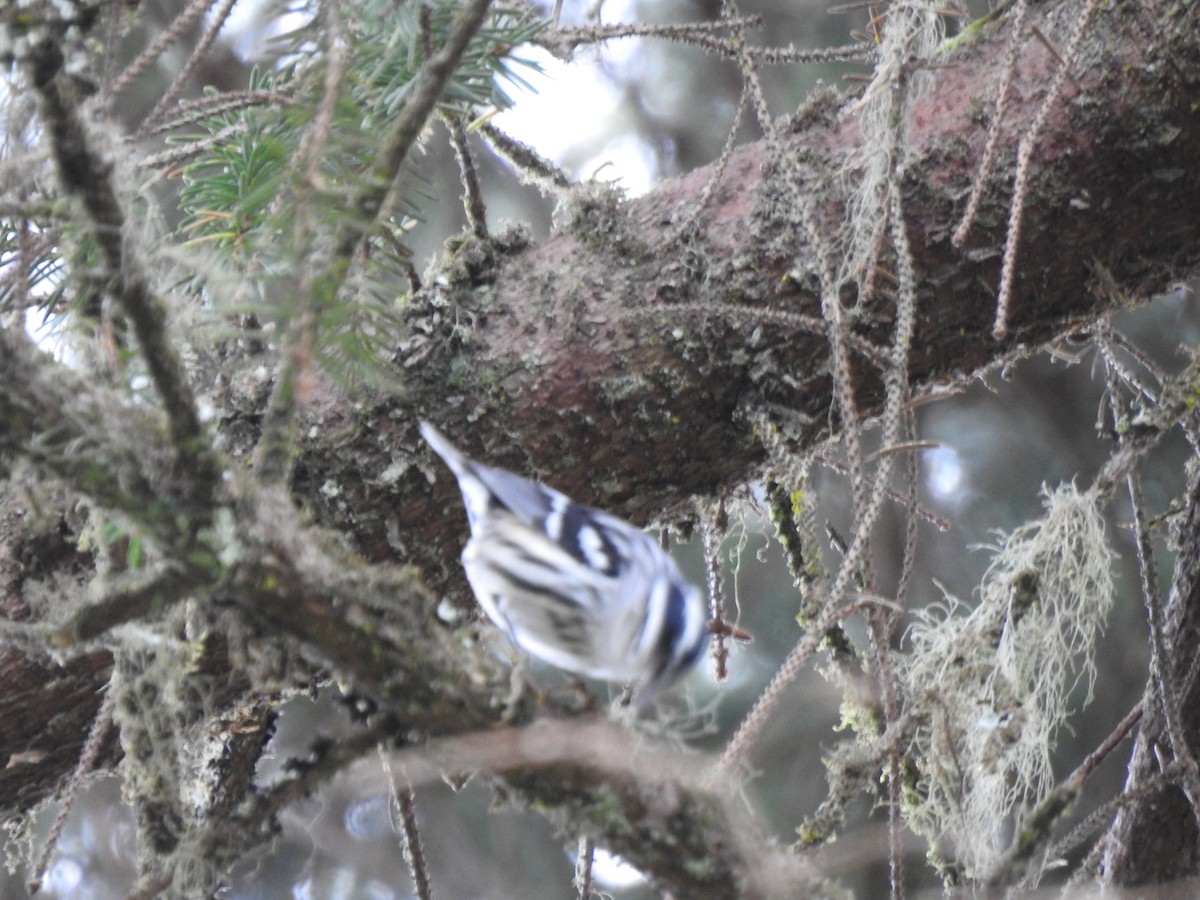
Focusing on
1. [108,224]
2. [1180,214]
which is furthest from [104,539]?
[1180,214]

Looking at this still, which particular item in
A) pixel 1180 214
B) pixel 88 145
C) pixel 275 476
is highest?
pixel 88 145

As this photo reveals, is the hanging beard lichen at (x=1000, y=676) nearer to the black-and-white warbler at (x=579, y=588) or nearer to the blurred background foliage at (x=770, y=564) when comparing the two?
the black-and-white warbler at (x=579, y=588)

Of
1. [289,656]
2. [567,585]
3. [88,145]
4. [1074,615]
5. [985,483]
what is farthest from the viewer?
[985,483]

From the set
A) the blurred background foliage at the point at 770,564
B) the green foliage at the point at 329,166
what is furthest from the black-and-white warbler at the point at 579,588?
the blurred background foliage at the point at 770,564

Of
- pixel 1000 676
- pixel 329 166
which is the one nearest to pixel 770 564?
pixel 1000 676

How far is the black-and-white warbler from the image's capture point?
1.07 meters

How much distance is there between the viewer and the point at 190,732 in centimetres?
127

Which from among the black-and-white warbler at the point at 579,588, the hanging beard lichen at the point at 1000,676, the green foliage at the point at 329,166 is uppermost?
the green foliage at the point at 329,166

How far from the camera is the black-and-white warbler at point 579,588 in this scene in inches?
41.9

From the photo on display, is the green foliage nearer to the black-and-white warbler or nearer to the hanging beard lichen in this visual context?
the black-and-white warbler

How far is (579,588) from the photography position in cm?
110

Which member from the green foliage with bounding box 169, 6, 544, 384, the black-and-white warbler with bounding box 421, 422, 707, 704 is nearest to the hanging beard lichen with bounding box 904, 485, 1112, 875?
the black-and-white warbler with bounding box 421, 422, 707, 704

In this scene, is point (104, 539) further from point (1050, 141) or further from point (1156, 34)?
→ point (1156, 34)

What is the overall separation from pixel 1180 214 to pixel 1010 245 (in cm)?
54
